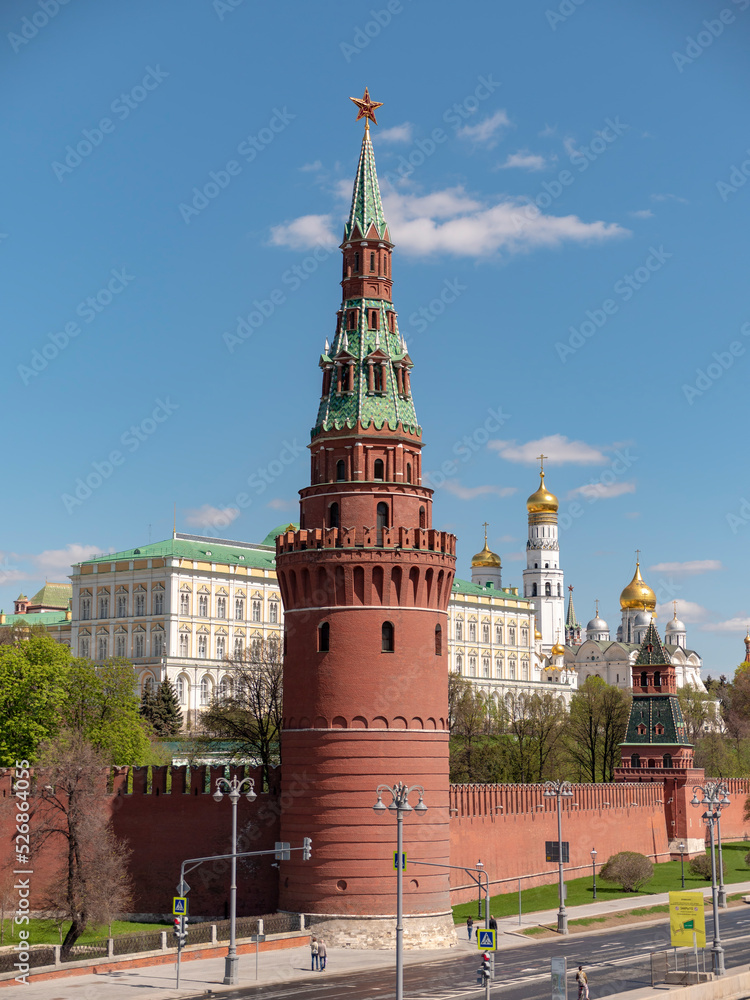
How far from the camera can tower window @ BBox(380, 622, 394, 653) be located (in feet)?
175

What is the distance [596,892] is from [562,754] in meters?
38.7

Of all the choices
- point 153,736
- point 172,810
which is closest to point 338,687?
point 172,810

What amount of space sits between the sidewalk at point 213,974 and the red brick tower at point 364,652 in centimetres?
161

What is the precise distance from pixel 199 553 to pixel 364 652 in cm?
9076

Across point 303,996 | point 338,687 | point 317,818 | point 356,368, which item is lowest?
point 303,996

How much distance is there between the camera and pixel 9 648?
75125mm

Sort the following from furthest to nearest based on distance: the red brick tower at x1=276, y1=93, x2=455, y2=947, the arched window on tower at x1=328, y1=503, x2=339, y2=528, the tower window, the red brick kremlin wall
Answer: the red brick kremlin wall, the arched window on tower at x1=328, y1=503, x2=339, y2=528, the tower window, the red brick tower at x1=276, y1=93, x2=455, y2=947

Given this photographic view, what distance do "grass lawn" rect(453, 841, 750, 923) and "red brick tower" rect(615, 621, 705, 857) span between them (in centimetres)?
299

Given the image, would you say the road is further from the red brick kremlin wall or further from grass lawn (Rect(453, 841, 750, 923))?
grass lawn (Rect(453, 841, 750, 923))

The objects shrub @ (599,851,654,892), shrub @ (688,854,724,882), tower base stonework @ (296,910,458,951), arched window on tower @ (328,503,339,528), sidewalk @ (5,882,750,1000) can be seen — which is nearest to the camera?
sidewalk @ (5,882,750,1000)

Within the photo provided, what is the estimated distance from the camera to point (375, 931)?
168 ft

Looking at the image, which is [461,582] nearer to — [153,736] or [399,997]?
[153,736]

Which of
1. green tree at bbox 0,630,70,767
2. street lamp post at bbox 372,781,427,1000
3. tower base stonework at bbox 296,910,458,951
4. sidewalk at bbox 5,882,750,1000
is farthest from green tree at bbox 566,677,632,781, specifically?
street lamp post at bbox 372,781,427,1000

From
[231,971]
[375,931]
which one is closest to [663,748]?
[375,931]
